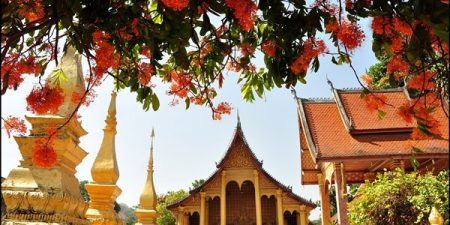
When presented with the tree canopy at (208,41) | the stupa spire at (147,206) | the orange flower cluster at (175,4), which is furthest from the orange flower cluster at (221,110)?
the stupa spire at (147,206)

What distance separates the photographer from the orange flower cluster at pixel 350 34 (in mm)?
2904

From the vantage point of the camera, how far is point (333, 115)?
13211 mm

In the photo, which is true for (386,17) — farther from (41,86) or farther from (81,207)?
(81,207)

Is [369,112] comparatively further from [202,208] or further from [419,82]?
[419,82]

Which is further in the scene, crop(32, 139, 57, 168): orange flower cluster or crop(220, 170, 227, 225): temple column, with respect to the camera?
crop(220, 170, 227, 225): temple column

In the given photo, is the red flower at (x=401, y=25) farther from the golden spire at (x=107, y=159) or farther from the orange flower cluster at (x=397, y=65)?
the golden spire at (x=107, y=159)

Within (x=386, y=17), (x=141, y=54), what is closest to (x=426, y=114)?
(x=386, y=17)

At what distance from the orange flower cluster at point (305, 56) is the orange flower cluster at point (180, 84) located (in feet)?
3.94

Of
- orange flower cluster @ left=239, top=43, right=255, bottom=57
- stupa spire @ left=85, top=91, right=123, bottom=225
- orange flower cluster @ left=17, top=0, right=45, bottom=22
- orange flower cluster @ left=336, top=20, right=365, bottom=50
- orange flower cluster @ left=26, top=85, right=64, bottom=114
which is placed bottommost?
stupa spire @ left=85, top=91, right=123, bottom=225

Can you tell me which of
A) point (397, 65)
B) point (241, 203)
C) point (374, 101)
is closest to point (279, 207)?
point (241, 203)

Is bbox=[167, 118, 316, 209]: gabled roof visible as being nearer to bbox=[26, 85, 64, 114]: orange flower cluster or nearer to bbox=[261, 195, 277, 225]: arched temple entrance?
bbox=[261, 195, 277, 225]: arched temple entrance

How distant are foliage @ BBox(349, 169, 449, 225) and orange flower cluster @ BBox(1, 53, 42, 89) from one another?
683 cm

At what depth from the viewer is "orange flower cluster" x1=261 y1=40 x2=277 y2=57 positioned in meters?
2.92

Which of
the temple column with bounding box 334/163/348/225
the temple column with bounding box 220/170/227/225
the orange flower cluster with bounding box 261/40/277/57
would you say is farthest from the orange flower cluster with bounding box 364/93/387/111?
the temple column with bounding box 220/170/227/225
